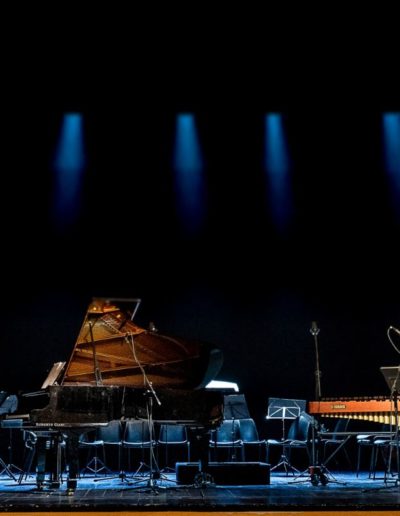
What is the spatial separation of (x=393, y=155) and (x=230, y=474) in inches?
223

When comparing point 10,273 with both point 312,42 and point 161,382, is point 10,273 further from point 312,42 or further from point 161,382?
point 312,42

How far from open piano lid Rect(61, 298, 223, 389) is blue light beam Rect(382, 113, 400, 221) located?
16.6 feet

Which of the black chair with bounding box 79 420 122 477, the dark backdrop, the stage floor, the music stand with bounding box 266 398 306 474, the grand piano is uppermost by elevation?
the dark backdrop

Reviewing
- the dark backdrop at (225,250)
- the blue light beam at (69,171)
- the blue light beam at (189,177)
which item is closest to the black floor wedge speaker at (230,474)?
the dark backdrop at (225,250)

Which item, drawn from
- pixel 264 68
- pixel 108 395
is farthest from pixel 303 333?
pixel 108 395

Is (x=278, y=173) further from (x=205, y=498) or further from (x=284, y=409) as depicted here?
(x=205, y=498)

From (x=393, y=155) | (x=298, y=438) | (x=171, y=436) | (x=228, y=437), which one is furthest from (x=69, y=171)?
(x=298, y=438)

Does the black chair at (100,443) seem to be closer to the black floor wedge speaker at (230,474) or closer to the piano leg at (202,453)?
the black floor wedge speaker at (230,474)

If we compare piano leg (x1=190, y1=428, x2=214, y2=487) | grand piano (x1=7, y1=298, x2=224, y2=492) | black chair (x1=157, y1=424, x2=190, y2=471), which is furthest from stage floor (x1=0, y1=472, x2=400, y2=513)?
black chair (x1=157, y1=424, x2=190, y2=471)

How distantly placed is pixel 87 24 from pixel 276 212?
4.00 metres

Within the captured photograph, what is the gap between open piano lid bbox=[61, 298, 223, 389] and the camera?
22.7 feet

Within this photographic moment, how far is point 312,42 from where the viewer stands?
868cm

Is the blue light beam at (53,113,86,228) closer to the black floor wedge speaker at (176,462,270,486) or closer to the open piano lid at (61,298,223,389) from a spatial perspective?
the open piano lid at (61,298,223,389)

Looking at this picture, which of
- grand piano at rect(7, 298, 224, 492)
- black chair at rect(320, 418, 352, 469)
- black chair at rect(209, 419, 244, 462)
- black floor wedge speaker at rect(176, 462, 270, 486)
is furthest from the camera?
black chair at rect(209, 419, 244, 462)
